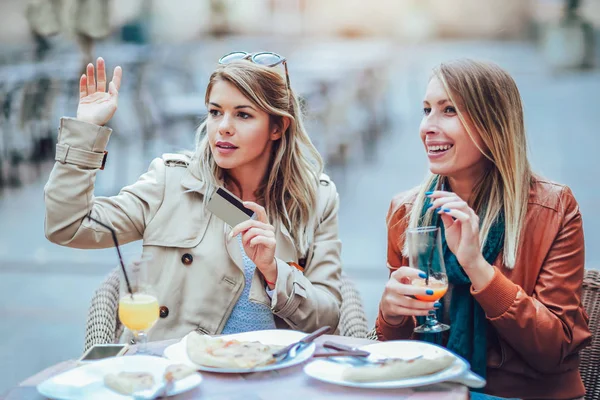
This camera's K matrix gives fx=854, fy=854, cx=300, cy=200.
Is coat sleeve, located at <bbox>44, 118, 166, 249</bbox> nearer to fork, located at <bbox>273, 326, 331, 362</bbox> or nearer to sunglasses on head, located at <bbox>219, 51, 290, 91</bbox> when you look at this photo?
sunglasses on head, located at <bbox>219, 51, 290, 91</bbox>

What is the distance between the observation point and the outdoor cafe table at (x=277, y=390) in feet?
5.53

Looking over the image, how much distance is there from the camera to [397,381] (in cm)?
172

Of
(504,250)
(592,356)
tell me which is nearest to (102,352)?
(504,250)

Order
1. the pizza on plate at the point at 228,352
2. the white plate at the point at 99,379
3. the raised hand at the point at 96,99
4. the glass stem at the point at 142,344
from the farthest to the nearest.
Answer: the raised hand at the point at 96,99
the glass stem at the point at 142,344
the pizza on plate at the point at 228,352
the white plate at the point at 99,379

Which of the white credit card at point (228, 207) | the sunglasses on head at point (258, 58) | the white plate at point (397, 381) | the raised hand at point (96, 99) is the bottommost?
the white plate at point (397, 381)

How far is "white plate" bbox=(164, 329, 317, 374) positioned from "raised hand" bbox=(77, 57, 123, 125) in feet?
2.29

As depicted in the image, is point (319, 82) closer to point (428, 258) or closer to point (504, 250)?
point (504, 250)

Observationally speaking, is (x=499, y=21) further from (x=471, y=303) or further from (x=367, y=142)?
(x=471, y=303)

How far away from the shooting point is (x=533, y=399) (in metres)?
2.21

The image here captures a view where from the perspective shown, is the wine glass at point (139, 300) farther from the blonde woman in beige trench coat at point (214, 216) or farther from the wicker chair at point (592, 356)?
the wicker chair at point (592, 356)

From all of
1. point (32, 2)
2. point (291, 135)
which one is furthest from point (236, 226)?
point (32, 2)

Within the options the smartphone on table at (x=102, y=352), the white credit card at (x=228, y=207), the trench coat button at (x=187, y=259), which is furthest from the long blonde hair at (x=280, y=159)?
the smartphone on table at (x=102, y=352)

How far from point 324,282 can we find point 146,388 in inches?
36.7

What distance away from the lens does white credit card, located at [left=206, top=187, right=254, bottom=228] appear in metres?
2.11
